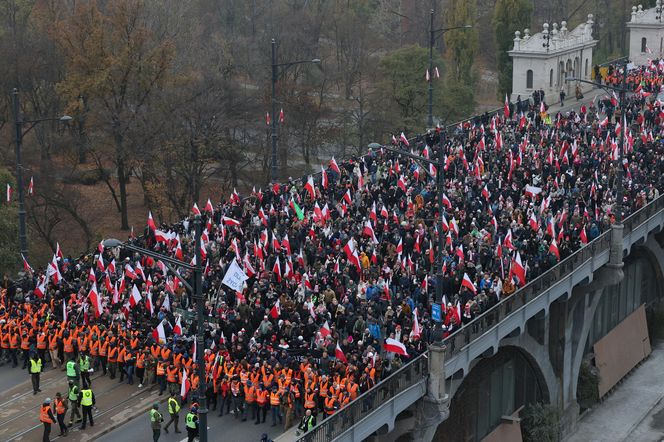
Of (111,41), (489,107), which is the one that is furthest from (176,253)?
(489,107)

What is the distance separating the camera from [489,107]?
354 feet

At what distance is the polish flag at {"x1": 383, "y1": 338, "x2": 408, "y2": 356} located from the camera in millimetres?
35875

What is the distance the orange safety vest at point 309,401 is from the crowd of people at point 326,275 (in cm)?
7

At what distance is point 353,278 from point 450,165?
15.4m

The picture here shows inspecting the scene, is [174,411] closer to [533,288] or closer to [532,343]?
[533,288]

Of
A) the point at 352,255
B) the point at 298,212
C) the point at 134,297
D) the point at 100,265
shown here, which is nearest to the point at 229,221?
the point at 298,212

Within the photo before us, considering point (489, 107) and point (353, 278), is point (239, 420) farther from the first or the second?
point (489, 107)

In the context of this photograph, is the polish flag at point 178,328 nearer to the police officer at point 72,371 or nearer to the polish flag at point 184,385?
the polish flag at point 184,385

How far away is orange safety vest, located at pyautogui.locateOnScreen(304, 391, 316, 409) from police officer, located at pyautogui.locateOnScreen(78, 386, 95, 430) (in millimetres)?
6017

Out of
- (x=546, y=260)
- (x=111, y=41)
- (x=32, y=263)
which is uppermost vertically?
(x=111, y=41)

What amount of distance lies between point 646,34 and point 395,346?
229ft

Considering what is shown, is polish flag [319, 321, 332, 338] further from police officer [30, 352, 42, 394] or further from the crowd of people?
police officer [30, 352, 42, 394]

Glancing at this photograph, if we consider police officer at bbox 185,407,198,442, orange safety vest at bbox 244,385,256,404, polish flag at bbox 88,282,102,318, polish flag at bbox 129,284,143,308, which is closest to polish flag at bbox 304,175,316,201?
polish flag at bbox 129,284,143,308

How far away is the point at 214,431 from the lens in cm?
3512
